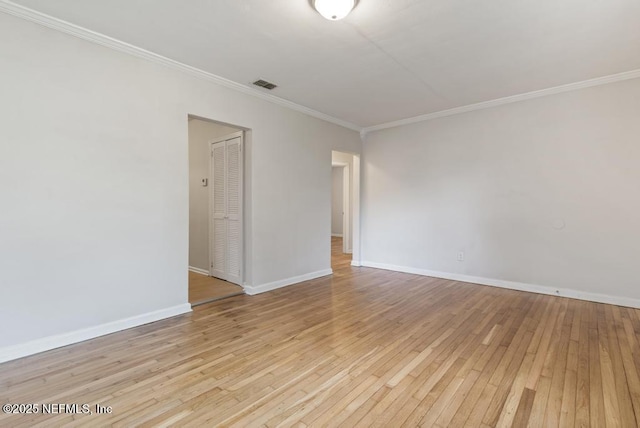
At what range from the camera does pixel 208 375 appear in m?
2.13

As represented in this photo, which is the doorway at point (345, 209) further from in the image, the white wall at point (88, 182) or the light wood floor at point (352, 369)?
the white wall at point (88, 182)

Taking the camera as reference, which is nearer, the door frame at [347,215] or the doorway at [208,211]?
the doorway at [208,211]

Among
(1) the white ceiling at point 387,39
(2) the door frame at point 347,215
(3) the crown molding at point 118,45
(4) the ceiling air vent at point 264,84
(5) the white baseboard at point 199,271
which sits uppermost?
(1) the white ceiling at point 387,39

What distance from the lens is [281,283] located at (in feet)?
14.6

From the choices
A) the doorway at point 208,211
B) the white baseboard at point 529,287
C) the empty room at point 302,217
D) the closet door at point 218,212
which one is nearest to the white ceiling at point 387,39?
the empty room at point 302,217

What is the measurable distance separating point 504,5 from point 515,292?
361 cm

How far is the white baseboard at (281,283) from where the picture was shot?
409 cm

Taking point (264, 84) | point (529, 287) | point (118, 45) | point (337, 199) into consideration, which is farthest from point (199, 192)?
point (337, 199)

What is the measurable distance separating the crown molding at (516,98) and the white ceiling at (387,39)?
0.39ft

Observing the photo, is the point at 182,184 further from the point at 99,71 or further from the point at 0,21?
the point at 0,21

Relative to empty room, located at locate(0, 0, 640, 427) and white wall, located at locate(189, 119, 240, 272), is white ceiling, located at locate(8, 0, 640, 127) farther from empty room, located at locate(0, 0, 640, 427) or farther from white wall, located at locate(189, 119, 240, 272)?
white wall, located at locate(189, 119, 240, 272)

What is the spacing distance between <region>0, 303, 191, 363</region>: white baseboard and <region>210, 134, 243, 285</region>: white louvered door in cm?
128

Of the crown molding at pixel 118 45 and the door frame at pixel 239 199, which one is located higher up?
the crown molding at pixel 118 45

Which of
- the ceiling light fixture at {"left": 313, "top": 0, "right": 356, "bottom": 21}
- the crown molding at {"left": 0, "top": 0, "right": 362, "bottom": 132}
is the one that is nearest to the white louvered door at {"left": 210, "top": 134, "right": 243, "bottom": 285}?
the crown molding at {"left": 0, "top": 0, "right": 362, "bottom": 132}
